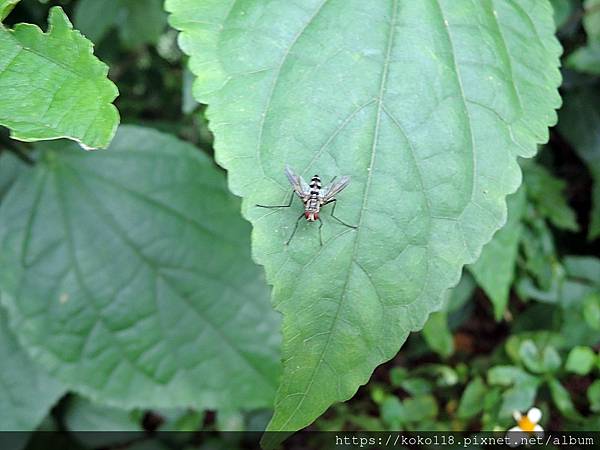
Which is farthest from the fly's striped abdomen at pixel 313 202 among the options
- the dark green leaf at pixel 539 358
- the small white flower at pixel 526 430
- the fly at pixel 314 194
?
the dark green leaf at pixel 539 358

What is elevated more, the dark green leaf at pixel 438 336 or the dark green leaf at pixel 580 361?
the dark green leaf at pixel 580 361

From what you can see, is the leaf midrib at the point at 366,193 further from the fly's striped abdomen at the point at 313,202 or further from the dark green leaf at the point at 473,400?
the dark green leaf at the point at 473,400

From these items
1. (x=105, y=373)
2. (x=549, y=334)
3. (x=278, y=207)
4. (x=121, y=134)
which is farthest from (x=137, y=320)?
(x=549, y=334)

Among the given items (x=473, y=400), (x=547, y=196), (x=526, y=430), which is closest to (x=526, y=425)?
(x=526, y=430)

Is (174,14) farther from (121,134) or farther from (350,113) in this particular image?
(121,134)

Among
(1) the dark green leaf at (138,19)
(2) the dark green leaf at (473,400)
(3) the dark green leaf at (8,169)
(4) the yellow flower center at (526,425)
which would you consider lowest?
(2) the dark green leaf at (473,400)

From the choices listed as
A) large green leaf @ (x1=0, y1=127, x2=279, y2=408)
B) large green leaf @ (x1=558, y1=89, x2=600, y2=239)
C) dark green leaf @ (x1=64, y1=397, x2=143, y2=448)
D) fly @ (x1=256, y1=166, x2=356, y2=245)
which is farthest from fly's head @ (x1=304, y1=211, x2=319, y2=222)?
large green leaf @ (x1=558, y1=89, x2=600, y2=239)

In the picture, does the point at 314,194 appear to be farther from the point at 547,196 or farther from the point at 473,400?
the point at 547,196
